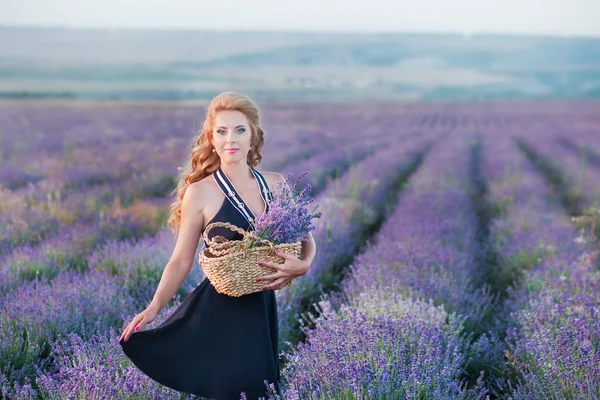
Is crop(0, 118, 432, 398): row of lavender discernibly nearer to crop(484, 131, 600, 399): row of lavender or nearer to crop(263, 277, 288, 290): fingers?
crop(263, 277, 288, 290): fingers

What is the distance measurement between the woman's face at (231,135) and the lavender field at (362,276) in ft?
2.61

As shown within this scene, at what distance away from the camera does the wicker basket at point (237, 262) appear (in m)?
2.17

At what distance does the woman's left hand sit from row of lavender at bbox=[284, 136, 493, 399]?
1.12 ft

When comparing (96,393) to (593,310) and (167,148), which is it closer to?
(593,310)

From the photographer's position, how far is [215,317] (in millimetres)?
2359

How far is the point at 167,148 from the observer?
12.5 m

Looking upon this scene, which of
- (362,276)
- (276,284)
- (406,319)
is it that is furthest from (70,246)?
(276,284)

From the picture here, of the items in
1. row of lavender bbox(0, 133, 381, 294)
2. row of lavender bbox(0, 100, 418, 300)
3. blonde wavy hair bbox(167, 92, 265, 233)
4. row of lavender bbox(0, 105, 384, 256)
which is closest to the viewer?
blonde wavy hair bbox(167, 92, 265, 233)

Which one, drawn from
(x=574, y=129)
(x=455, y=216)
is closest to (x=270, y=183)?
(x=455, y=216)

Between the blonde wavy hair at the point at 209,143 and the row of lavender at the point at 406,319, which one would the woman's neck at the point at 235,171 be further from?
the row of lavender at the point at 406,319

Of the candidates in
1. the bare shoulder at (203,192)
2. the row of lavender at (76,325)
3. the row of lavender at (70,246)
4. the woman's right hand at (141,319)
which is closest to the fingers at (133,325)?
the woman's right hand at (141,319)

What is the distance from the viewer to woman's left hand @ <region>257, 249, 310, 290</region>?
2236mm

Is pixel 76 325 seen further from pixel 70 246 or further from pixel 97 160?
pixel 97 160

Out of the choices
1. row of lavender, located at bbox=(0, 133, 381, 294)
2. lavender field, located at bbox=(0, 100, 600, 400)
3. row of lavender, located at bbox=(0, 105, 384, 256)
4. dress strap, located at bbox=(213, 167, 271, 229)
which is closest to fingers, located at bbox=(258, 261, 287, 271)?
→ dress strap, located at bbox=(213, 167, 271, 229)
